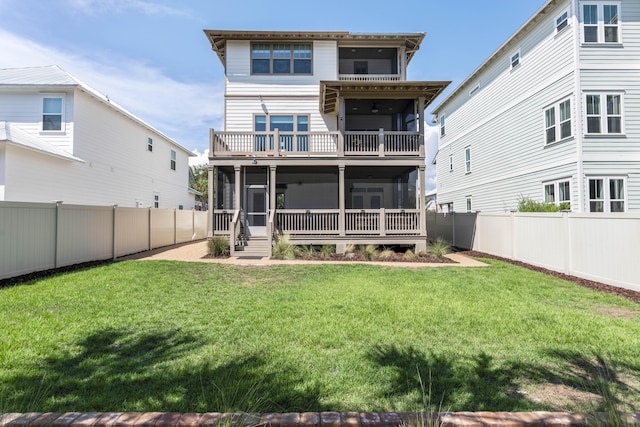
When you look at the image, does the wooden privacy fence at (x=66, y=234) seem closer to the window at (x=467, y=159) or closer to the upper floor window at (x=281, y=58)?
the upper floor window at (x=281, y=58)

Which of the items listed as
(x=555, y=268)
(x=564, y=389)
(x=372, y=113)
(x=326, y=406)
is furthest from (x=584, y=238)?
(x=372, y=113)

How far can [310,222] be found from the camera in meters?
13.2

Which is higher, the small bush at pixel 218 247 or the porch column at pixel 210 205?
the porch column at pixel 210 205

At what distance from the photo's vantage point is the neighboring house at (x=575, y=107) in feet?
39.8

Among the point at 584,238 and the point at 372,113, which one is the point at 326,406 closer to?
the point at 584,238

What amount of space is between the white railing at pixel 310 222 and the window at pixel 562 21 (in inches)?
475

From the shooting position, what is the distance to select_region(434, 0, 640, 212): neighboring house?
12117mm

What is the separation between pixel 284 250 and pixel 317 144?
5754 millimetres

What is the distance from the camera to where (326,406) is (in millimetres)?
2662

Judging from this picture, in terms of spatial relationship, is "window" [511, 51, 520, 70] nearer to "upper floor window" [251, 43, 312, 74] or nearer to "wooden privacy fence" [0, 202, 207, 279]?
"upper floor window" [251, 43, 312, 74]

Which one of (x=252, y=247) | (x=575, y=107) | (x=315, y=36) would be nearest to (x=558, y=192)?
(x=575, y=107)

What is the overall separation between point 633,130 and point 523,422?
15.6 meters

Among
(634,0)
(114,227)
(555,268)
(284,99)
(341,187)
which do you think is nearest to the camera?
(555,268)

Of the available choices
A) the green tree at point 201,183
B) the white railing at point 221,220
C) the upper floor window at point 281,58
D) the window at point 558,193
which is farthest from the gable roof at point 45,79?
the window at point 558,193
